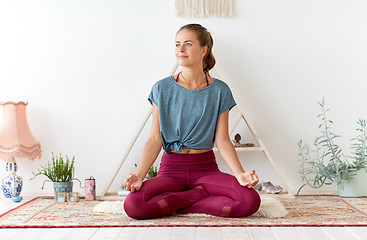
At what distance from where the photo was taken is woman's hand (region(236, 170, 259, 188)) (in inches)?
96.4

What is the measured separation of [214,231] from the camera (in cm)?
221

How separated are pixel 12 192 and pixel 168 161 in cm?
111

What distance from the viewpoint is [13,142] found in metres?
3.29

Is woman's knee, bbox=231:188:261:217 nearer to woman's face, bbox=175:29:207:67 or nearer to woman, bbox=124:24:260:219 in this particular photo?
woman, bbox=124:24:260:219

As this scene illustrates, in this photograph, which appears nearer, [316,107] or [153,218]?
[153,218]

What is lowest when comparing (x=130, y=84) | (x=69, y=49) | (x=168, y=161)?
(x=168, y=161)

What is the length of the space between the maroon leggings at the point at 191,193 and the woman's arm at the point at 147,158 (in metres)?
0.04

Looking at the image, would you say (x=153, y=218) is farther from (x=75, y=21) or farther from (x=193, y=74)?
(x=75, y=21)

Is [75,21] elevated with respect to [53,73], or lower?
elevated

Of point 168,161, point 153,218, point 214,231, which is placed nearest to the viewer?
point 214,231

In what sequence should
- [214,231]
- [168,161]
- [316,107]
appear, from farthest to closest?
[316,107]
[168,161]
[214,231]

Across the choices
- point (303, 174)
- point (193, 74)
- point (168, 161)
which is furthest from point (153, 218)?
point (303, 174)

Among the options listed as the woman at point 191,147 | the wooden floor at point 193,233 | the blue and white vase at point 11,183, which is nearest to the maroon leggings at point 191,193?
the woman at point 191,147

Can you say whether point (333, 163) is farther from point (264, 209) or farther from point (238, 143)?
point (264, 209)
